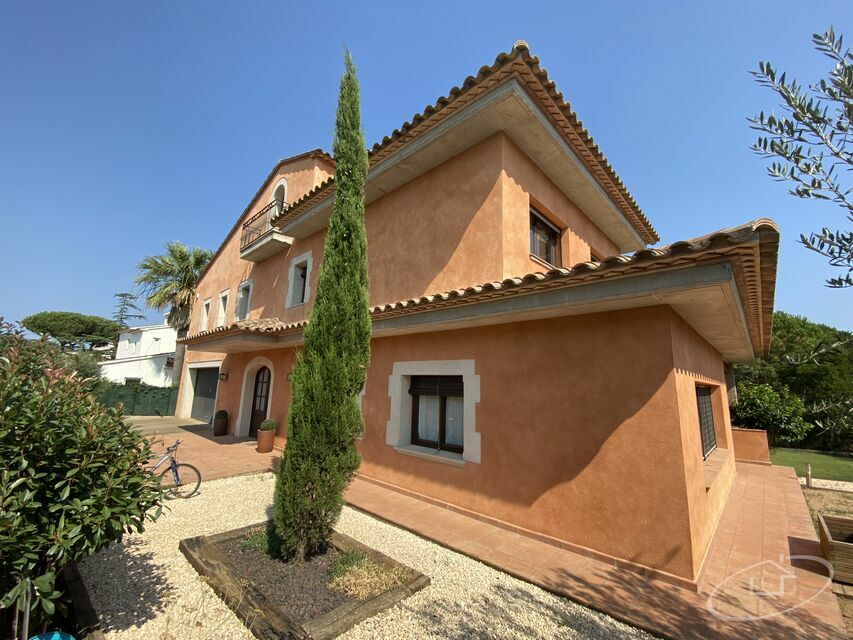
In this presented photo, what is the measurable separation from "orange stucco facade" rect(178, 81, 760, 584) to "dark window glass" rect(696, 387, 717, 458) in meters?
0.29

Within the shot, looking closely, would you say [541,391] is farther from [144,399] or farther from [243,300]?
[144,399]

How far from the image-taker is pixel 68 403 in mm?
2732

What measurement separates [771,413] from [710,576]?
11583 mm

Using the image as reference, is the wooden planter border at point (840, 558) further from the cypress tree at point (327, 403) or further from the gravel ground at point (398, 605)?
the cypress tree at point (327, 403)

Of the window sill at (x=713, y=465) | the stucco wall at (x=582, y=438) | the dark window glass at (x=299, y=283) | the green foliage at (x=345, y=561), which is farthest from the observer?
the dark window glass at (x=299, y=283)

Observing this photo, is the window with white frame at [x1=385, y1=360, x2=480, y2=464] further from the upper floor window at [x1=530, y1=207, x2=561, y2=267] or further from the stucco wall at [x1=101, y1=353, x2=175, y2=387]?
the stucco wall at [x1=101, y1=353, x2=175, y2=387]

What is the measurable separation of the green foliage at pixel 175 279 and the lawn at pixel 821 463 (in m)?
Result: 28.8

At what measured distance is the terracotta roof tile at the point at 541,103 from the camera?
5387 millimetres

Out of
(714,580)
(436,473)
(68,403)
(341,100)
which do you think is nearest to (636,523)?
(714,580)

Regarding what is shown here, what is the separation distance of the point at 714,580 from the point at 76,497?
621cm

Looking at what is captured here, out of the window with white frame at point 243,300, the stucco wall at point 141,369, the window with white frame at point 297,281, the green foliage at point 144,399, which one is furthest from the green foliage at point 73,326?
the window with white frame at point 297,281

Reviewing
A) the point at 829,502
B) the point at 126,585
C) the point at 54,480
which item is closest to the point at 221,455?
the point at 126,585

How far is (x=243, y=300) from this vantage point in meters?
16.0

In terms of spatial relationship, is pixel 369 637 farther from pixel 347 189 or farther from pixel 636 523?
pixel 347 189
